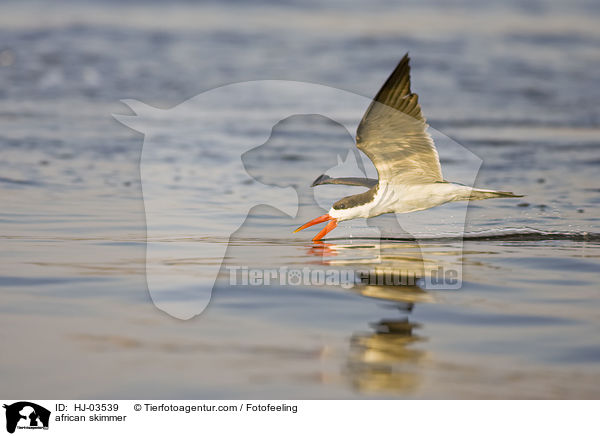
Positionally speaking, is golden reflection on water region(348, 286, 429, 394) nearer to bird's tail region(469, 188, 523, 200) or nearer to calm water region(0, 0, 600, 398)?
calm water region(0, 0, 600, 398)

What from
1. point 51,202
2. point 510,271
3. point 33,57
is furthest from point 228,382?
point 33,57

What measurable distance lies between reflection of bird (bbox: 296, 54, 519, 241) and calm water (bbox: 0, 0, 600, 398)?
33 cm

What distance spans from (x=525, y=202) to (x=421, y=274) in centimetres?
284

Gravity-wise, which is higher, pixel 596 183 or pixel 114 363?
pixel 596 183

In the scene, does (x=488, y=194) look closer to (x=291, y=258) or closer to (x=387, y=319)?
(x=291, y=258)

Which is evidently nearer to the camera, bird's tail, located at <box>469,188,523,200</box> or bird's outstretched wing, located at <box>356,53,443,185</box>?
bird's outstretched wing, located at <box>356,53,443,185</box>

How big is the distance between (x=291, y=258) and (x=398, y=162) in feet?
3.55

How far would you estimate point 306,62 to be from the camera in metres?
19.5

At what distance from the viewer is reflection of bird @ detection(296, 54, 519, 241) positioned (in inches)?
225

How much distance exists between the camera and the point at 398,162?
21.0 ft

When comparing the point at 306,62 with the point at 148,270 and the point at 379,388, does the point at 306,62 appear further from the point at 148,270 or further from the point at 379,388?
the point at 379,388
